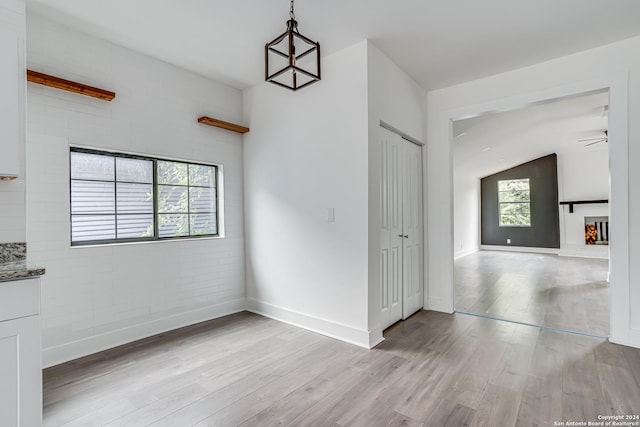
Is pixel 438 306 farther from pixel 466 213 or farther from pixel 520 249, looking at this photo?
pixel 520 249

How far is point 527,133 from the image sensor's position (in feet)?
22.6

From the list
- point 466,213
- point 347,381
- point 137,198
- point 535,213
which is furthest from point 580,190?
point 137,198

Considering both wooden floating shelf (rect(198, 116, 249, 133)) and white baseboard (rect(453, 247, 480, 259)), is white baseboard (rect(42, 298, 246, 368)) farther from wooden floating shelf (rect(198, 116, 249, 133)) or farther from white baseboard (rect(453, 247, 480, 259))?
white baseboard (rect(453, 247, 480, 259))

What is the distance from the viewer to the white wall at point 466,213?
9.17 m

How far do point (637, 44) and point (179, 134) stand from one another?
15.2 feet

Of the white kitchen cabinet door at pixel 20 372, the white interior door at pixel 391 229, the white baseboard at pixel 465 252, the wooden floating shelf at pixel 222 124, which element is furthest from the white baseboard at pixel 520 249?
the white kitchen cabinet door at pixel 20 372

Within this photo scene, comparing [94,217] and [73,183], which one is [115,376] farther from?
[73,183]

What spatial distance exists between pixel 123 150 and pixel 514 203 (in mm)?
11266

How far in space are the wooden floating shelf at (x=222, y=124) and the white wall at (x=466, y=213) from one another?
6.67 m

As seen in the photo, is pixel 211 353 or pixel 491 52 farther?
pixel 491 52

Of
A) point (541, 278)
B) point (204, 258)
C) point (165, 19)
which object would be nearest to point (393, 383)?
point (204, 258)

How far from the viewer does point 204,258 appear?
12.3 ft

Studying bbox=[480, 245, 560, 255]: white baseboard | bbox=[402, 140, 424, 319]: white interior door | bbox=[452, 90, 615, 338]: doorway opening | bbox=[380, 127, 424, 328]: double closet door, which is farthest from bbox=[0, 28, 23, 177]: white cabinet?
bbox=[480, 245, 560, 255]: white baseboard

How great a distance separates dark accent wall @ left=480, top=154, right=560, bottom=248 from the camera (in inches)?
385
